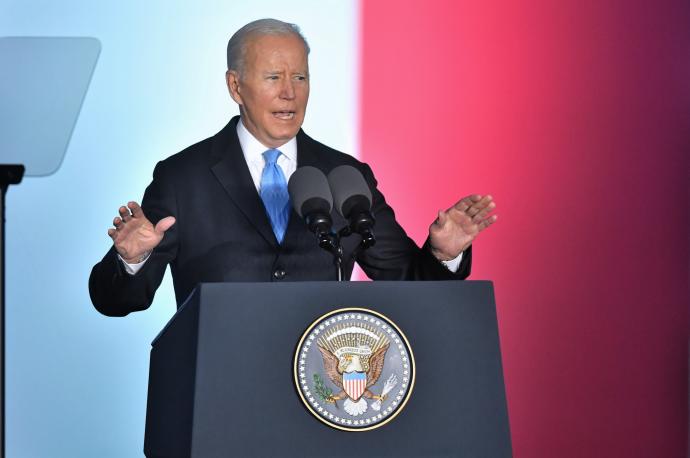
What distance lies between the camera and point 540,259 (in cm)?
324

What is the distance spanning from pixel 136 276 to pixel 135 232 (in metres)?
0.21

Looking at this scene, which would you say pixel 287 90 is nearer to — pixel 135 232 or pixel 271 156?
pixel 271 156

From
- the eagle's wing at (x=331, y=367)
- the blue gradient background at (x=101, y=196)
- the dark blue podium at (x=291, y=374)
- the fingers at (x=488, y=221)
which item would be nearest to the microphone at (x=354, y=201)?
the dark blue podium at (x=291, y=374)

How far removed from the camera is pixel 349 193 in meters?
1.75

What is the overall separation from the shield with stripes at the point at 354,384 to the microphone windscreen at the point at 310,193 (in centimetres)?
30

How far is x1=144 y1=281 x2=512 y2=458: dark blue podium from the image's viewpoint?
1495mm

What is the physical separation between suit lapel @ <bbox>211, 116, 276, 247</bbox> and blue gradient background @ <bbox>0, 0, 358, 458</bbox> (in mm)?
501

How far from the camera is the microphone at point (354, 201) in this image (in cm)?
169

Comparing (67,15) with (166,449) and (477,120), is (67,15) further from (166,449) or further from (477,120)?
(166,449)

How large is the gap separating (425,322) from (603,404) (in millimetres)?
1866

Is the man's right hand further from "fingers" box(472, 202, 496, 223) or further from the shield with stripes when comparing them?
"fingers" box(472, 202, 496, 223)

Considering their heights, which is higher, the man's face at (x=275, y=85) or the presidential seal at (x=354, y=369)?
the man's face at (x=275, y=85)

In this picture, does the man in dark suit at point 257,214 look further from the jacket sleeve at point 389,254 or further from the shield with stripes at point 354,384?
the shield with stripes at point 354,384

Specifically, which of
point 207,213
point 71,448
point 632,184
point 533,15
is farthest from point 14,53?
point 632,184
